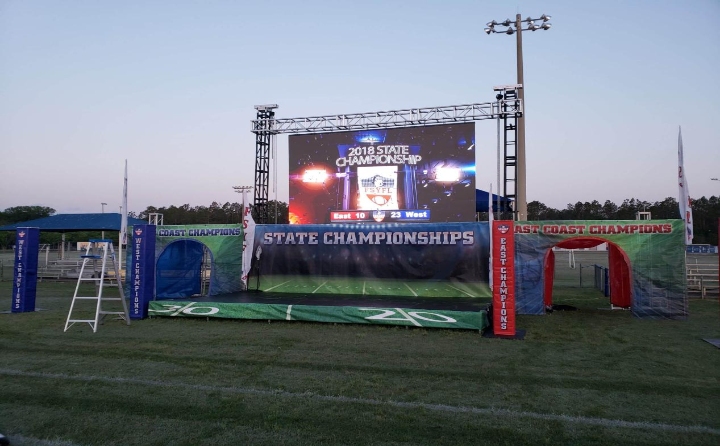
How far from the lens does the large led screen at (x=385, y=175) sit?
17344mm

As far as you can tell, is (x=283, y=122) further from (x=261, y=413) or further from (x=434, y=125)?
(x=261, y=413)

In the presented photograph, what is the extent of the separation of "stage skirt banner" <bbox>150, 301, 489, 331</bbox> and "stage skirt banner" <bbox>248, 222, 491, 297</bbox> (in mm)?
3411

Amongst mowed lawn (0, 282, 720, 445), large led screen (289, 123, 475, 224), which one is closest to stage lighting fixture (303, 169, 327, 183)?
large led screen (289, 123, 475, 224)

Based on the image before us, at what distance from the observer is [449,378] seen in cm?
627

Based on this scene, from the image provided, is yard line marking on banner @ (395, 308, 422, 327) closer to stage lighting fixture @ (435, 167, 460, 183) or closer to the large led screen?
the large led screen

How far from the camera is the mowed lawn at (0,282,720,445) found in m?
4.47

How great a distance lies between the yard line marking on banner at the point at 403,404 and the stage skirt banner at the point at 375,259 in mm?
8167

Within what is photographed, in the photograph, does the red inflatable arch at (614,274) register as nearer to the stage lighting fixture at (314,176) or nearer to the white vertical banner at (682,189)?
the white vertical banner at (682,189)

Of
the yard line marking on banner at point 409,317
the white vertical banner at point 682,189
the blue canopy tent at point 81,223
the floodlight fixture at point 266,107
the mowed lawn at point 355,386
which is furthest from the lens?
the blue canopy tent at point 81,223

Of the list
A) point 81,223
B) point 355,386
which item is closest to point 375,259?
point 355,386

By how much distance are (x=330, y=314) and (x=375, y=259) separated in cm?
383

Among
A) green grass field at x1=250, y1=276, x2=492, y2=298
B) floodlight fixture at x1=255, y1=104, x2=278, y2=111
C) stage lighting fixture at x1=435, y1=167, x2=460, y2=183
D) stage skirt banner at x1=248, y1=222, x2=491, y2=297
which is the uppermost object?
floodlight fixture at x1=255, y1=104, x2=278, y2=111

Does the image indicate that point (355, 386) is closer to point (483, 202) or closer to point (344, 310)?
point (344, 310)

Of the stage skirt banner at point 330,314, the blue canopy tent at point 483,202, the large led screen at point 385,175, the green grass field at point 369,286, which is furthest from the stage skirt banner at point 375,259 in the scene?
the blue canopy tent at point 483,202
